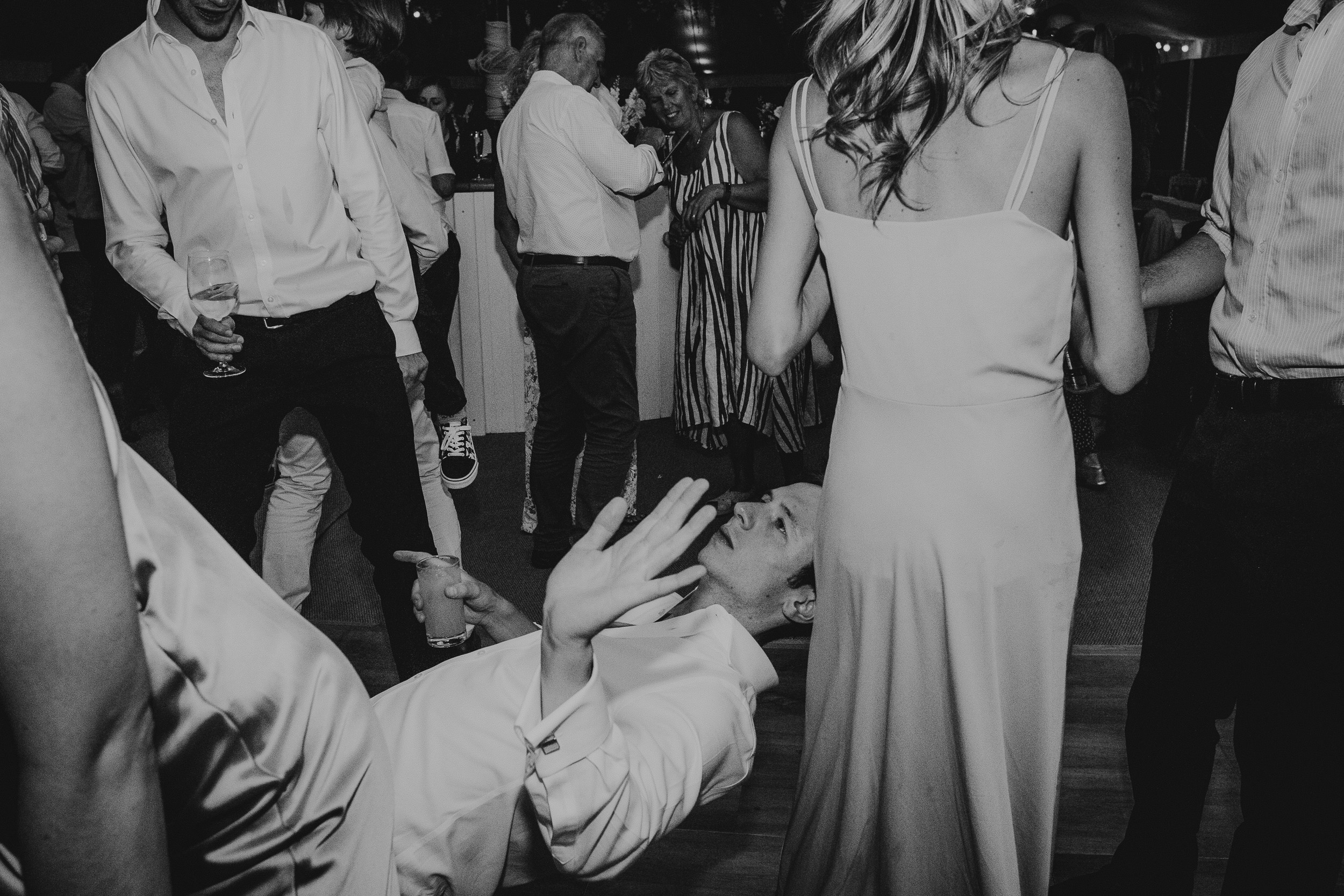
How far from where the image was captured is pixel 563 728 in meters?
0.99

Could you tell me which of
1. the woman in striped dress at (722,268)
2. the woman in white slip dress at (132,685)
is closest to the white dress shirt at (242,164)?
the woman in white slip dress at (132,685)

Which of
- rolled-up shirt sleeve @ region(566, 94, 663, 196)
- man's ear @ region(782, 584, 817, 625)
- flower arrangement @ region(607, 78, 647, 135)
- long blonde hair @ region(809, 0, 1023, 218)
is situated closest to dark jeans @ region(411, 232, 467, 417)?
rolled-up shirt sleeve @ region(566, 94, 663, 196)

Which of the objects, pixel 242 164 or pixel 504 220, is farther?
pixel 504 220

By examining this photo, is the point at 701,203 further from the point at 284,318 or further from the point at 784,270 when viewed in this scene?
the point at 784,270

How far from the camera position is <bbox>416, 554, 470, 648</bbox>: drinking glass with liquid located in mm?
1580

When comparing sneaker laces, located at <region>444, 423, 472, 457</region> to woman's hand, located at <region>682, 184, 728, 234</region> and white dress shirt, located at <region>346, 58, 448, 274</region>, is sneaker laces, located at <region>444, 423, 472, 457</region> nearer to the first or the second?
white dress shirt, located at <region>346, 58, 448, 274</region>

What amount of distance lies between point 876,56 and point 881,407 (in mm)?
476

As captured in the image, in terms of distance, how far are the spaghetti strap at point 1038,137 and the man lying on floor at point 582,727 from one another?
0.59 m

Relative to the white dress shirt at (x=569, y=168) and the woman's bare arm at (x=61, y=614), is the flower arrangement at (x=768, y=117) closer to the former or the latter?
the white dress shirt at (x=569, y=168)

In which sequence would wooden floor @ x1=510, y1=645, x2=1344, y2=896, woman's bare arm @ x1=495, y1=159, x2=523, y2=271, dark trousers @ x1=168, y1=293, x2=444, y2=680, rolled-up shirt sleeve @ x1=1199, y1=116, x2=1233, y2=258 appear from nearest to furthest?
rolled-up shirt sleeve @ x1=1199, y1=116, x2=1233, y2=258 < wooden floor @ x1=510, y1=645, x2=1344, y2=896 < dark trousers @ x1=168, y1=293, x2=444, y2=680 < woman's bare arm @ x1=495, y1=159, x2=523, y2=271

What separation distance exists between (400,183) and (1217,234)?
2046 mm

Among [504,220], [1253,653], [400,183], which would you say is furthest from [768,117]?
[1253,653]

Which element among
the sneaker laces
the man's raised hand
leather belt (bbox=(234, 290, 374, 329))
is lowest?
the sneaker laces

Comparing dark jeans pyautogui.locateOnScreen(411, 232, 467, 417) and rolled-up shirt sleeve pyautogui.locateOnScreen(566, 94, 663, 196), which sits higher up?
rolled-up shirt sleeve pyautogui.locateOnScreen(566, 94, 663, 196)
